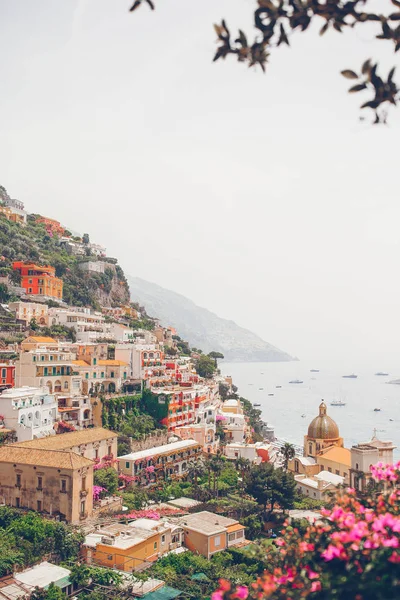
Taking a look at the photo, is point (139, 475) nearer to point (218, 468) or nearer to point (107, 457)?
point (107, 457)

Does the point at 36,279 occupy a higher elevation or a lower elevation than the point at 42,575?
higher

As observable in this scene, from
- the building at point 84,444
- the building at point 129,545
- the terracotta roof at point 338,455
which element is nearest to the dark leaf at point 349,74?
the building at point 129,545

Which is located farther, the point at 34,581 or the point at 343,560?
the point at 34,581

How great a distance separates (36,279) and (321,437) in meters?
33.6

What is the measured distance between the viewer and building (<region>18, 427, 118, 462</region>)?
31.7m

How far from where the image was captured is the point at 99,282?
76.8 metres

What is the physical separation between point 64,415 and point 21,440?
556 cm

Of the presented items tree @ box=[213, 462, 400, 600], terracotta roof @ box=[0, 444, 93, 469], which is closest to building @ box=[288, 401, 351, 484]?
terracotta roof @ box=[0, 444, 93, 469]

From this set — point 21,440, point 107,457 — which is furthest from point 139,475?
point 21,440

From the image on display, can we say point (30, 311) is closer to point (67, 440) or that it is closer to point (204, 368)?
point (204, 368)

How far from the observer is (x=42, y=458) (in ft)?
96.6

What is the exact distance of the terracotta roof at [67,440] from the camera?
104 ft

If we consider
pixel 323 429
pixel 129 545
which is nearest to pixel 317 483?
pixel 323 429

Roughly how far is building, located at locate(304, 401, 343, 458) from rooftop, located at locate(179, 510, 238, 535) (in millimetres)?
18469
